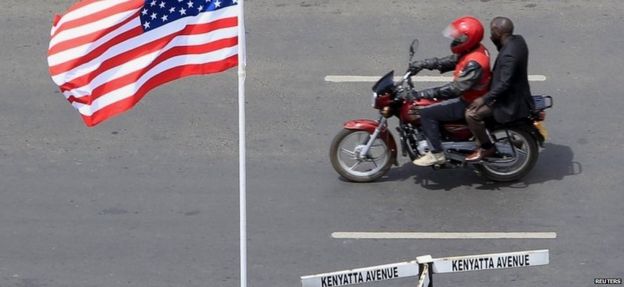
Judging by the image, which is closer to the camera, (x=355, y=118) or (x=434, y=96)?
(x=434, y=96)

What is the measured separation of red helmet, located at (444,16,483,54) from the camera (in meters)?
10.9

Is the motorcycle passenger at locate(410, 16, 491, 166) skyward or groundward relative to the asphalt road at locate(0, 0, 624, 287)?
skyward

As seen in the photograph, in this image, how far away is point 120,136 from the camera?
40.2ft

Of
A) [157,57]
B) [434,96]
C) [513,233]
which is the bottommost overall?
[513,233]

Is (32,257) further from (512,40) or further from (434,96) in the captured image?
(512,40)

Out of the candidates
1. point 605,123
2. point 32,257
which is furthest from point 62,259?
point 605,123

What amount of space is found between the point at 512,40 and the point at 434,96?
84cm

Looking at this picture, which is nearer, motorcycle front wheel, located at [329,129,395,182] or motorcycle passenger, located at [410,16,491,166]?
motorcycle passenger, located at [410,16,491,166]

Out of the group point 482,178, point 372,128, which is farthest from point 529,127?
point 372,128

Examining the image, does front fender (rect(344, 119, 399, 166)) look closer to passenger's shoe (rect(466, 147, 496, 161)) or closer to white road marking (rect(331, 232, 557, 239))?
passenger's shoe (rect(466, 147, 496, 161))

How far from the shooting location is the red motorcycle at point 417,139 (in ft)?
36.9

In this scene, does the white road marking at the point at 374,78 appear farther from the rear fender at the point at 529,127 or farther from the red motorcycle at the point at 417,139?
the rear fender at the point at 529,127

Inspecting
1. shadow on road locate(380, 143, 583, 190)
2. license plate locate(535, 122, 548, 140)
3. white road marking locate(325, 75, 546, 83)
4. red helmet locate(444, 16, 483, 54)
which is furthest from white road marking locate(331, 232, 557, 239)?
white road marking locate(325, 75, 546, 83)

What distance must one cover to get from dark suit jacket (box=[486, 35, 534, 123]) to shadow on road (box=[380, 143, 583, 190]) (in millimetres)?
651
